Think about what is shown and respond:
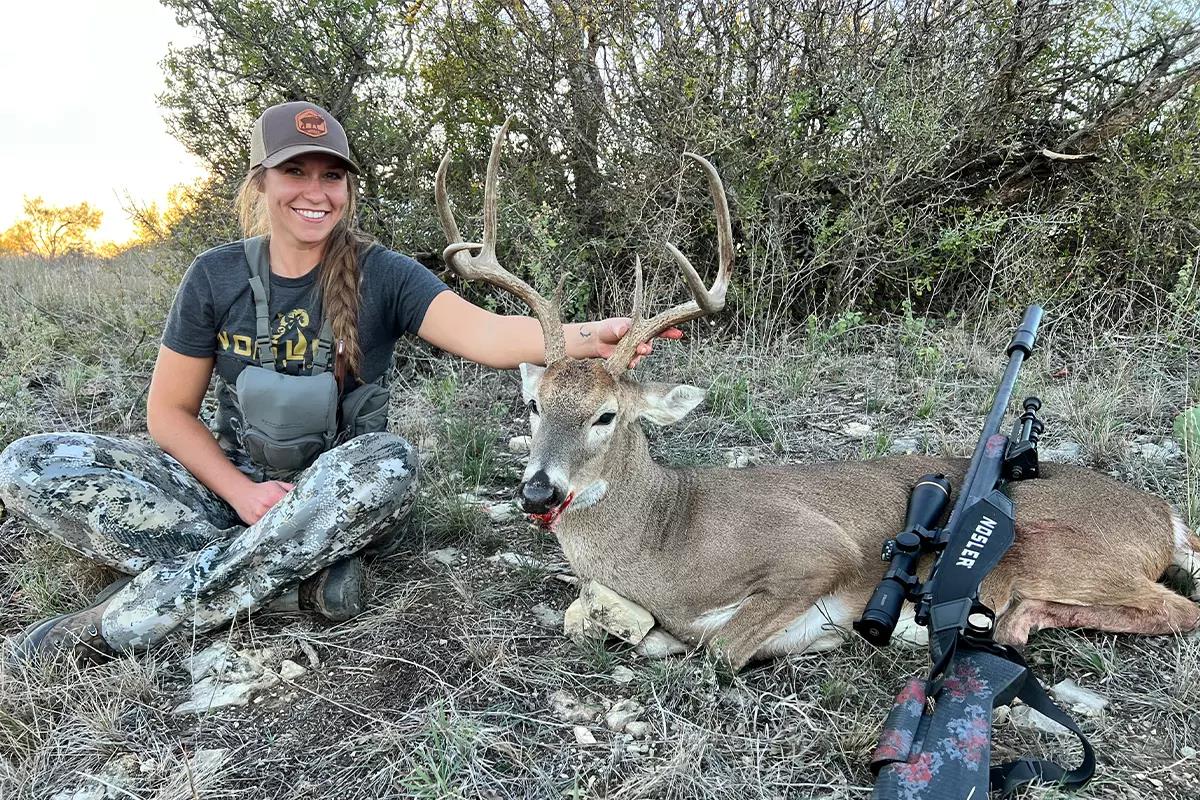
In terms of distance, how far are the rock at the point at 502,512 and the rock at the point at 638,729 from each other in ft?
4.90

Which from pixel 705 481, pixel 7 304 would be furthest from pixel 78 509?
pixel 7 304

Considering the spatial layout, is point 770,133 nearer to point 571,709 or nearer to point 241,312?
point 241,312

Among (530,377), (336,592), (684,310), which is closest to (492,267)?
(530,377)

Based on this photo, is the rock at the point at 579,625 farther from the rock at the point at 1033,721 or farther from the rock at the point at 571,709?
the rock at the point at 1033,721

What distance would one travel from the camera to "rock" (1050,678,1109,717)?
2.48 metres

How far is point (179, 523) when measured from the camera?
3.07 metres

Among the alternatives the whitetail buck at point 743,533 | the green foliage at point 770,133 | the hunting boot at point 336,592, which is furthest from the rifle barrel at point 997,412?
the green foliage at point 770,133

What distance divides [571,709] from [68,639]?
174 centimetres

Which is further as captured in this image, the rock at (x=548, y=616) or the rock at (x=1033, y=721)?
the rock at (x=548, y=616)

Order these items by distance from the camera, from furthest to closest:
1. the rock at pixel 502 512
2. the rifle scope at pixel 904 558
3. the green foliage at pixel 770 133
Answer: the green foliage at pixel 770 133
the rock at pixel 502 512
the rifle scope at pixel 904 558

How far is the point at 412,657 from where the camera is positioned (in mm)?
2752

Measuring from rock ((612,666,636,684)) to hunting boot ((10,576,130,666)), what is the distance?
1.73 meters

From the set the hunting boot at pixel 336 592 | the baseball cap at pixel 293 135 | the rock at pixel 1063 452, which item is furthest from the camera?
the rock at pixel 1063 452

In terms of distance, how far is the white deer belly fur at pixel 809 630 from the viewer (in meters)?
2.82
